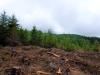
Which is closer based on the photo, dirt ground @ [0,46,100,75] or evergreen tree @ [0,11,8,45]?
dirt ground @ [0,46,100,75]

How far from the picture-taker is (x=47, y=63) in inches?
1000

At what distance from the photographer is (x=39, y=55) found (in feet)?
90.8

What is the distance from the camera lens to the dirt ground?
23688 millimetres

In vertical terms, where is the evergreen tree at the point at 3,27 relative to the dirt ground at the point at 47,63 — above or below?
above

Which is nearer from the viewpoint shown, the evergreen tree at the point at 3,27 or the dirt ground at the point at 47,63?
the dirt ground at the point at 47,63

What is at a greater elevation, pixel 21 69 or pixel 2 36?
pixel 2 36

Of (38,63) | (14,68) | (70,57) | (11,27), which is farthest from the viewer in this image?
(11,27)

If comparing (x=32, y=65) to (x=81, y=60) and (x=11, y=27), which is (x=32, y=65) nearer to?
(x=81, y=60)

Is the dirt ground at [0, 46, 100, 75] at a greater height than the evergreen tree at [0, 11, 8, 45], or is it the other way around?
the evergreen tree at [0, 11, 8, 45]

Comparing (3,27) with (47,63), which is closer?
(47,63)

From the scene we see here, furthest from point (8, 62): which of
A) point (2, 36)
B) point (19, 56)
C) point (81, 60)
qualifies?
point (2, 36)

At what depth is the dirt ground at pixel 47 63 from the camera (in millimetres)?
23688

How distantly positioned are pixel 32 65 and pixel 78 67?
4291 mm

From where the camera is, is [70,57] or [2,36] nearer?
[70,57]
